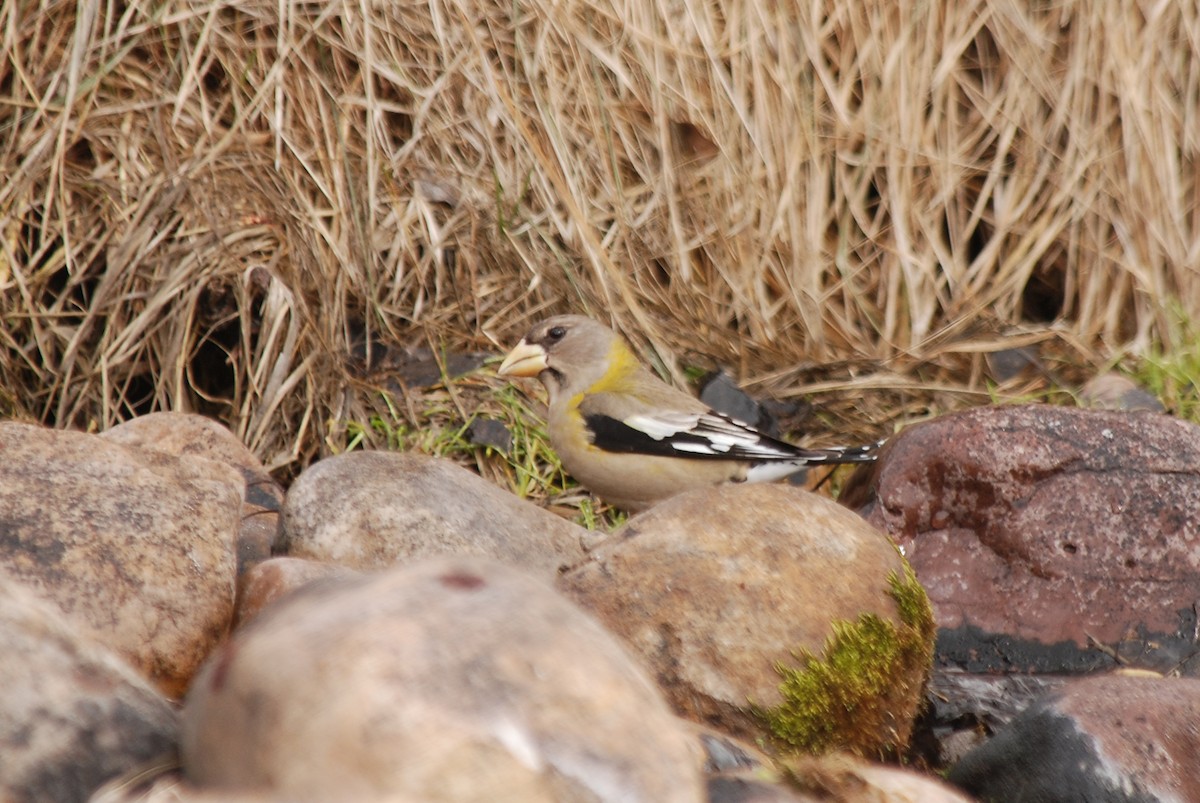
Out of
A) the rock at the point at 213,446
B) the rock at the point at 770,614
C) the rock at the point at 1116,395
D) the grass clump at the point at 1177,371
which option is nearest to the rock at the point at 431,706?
the rock at the point at 770,614

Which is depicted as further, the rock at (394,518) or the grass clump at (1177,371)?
the grass clump at (1177,371)

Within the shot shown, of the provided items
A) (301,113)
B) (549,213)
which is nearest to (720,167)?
(549,213)

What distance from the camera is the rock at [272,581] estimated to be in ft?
12.2

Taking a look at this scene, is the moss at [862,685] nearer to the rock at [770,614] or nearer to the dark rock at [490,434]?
the rock at [770,614]

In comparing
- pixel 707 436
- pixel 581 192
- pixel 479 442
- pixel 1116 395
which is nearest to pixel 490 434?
pixel 479 442

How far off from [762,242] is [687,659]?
3.83m

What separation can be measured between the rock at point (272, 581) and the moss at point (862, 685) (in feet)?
3.95

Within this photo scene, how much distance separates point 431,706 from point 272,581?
5.86 ft

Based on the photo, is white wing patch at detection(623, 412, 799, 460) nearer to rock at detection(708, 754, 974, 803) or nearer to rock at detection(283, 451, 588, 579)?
rock at detection(283, 451, 588, 579)

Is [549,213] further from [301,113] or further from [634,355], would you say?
[301,113]

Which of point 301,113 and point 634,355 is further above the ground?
point 301,113

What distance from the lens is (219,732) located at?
2.16 m

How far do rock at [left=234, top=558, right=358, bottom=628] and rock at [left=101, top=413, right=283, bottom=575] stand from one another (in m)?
1.12

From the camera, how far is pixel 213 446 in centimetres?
531
